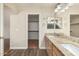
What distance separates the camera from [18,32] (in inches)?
261

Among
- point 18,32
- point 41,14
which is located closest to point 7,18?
point 18,32

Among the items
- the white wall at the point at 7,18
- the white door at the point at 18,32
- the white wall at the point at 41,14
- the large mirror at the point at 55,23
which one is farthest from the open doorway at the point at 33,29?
the white wall at the point at 7,18

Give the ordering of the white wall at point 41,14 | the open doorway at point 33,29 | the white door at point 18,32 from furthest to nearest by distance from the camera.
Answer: the open doorway at point 33,29 → the white wall at point 41,14 → the white door at point 18,32

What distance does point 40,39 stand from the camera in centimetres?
682

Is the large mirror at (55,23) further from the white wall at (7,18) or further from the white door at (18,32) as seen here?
the white wall at (7,18)

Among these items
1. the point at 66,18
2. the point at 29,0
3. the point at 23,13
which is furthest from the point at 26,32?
the point at 29,0

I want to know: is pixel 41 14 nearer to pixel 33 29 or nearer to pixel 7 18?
pixel 33 29

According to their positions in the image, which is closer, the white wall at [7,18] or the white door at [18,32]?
the white door at [18,32]

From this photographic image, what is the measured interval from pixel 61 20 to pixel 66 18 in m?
0.42

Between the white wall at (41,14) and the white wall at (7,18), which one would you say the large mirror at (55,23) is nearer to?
the white wall at (41,14)

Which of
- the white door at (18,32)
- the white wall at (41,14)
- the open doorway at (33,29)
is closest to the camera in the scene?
the white door at (18,32)

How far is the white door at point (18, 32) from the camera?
661cm

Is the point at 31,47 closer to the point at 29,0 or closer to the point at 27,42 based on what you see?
the point at 27,42

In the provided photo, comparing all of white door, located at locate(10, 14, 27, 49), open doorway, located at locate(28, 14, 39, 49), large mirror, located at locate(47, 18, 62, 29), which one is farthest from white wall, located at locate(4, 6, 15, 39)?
large mirror, located at locate(47, 18, 62, 29)
